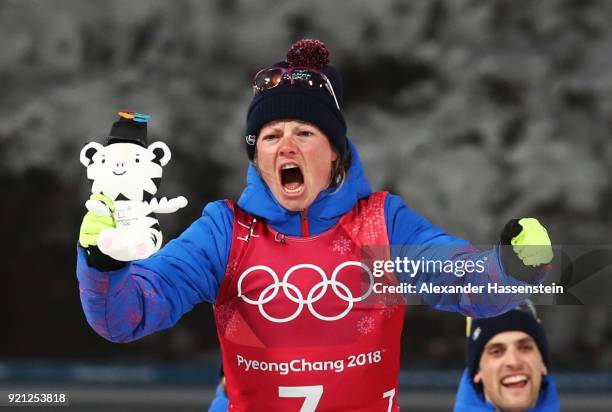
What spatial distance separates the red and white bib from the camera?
243 centimetres

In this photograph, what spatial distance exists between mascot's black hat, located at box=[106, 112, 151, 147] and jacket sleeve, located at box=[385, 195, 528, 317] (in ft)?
2.61

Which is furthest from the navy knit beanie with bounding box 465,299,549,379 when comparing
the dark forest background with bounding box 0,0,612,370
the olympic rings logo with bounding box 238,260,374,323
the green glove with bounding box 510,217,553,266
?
the dark forest background with bounding box 0,0,612,370

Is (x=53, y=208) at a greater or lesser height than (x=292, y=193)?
greater

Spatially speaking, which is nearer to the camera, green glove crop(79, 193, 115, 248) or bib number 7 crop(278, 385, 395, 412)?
green glove crop(79, 193, 115, 248)

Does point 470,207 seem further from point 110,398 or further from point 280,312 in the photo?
point 280,312

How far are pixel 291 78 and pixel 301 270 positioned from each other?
1.83ft

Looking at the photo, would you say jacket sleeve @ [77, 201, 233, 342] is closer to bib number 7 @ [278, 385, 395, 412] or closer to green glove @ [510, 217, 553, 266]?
bib number 7 @ [278, 385, 395, 412]

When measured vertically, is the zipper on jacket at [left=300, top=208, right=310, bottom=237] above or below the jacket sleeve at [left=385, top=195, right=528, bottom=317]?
above

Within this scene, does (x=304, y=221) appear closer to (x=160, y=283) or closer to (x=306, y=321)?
(x=306, y=321)

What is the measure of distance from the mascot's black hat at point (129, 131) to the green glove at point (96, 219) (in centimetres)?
17

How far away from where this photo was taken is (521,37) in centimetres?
843

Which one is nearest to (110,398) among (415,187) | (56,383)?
(56,383)

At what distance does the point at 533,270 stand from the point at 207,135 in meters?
6.70

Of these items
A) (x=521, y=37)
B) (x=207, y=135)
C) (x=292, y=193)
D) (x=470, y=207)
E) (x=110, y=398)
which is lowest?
(x=110, y=398)
